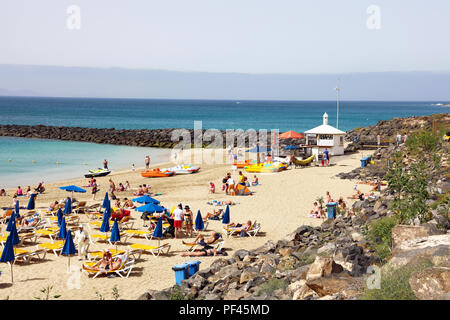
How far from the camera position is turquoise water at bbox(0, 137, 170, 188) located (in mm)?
33062

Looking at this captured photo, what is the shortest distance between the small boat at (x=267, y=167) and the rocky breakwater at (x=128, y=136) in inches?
846

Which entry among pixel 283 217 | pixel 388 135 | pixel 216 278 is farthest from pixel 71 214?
pixel 388 135

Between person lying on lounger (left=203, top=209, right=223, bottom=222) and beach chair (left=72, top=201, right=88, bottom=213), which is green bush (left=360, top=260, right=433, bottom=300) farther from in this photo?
beach chair (left=72, top=201, right=88, bottom=213)

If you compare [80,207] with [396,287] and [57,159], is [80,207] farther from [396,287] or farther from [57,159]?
[57,159]

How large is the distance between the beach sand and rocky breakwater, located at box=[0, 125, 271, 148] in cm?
2155

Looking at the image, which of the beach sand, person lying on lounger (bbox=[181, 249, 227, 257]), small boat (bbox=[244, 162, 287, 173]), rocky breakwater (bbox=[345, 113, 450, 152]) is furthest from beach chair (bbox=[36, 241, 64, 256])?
rocky breakwater (bbox=[345, 113, 450, 152])

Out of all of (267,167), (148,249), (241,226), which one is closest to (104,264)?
(148,249)

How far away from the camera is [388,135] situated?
152 ft

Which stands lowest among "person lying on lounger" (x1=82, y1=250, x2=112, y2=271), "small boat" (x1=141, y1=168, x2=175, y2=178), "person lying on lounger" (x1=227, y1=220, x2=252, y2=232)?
"small boat" (x1=141, y1=168, x2=175, y2=178)
